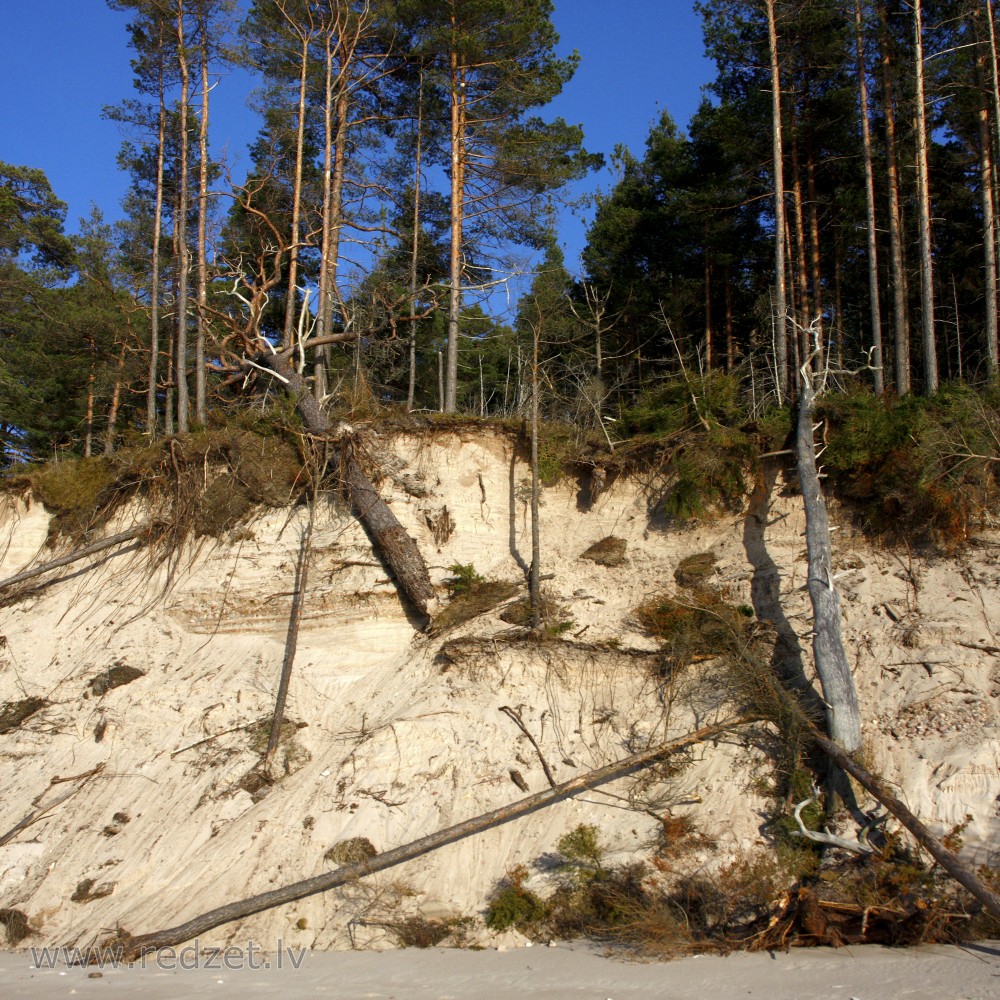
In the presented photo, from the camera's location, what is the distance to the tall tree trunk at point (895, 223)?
57.4 ft

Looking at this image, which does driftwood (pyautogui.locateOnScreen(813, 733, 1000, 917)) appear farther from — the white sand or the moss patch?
the moss patch

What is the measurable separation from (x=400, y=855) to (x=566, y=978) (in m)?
2.80

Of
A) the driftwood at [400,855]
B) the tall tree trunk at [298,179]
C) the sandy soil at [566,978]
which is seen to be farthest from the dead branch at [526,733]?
the tall tree trunk at [298,179]

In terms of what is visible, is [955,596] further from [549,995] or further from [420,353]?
[420,353]

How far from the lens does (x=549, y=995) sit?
766 cm

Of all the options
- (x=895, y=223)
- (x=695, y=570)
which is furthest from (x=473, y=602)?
(x=895, y=223)

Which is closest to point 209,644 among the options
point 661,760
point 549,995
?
point 661,760

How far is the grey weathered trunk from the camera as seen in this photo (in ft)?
33.9

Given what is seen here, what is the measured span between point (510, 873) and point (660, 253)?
17.2m

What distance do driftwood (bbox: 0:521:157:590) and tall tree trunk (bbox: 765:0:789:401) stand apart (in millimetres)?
11926

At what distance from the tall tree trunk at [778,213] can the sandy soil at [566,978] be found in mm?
9855

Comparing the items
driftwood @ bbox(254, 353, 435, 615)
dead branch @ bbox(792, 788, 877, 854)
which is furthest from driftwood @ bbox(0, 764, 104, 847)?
dead branch @ bbox(792, 788, 877, 854)

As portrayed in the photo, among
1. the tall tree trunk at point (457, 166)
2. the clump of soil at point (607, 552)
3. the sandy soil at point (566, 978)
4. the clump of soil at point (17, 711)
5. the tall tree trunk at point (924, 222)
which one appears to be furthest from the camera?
the tall tree trunk at point (457, 166)

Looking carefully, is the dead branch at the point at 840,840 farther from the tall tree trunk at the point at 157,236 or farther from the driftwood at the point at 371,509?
the tall tree trunk at the point at 157,236
